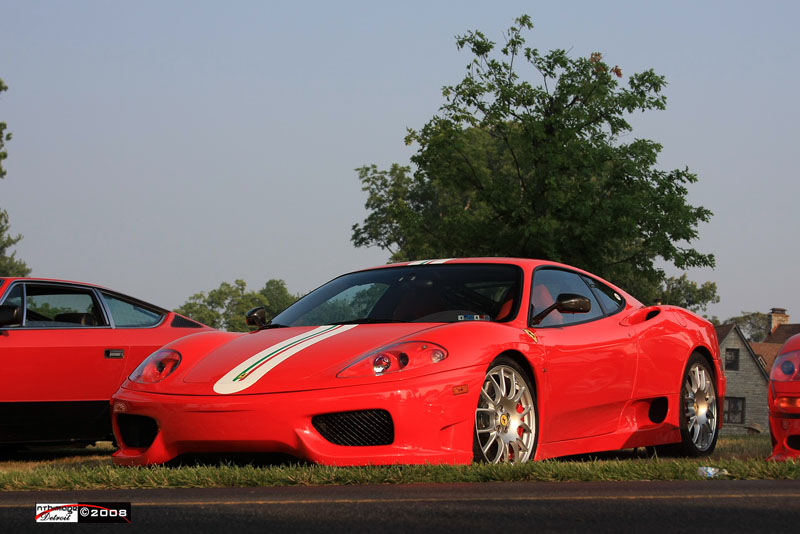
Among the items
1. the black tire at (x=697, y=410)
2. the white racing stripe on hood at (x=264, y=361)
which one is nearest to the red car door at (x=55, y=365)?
the white racing stripe on hood at (x=264, y=361)

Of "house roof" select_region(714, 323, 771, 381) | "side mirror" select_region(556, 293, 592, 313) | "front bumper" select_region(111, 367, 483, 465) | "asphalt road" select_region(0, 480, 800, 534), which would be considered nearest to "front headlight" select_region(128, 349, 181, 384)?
"front bumper" select_region(111, 367, 483, 465)

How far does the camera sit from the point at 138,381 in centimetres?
696

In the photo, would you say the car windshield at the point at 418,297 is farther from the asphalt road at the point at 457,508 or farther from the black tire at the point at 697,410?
the asphalt road at the point at 457,508

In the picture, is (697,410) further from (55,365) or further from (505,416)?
(55,365)

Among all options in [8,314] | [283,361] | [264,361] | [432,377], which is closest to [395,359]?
[432,377]

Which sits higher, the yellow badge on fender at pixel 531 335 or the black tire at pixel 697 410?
the yellow badge on fender at pixel 531 335

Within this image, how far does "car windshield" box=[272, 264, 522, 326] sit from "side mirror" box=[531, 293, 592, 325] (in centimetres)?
19

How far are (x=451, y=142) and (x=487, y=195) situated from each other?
222cm

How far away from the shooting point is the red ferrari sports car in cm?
614

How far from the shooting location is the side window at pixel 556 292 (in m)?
7.59

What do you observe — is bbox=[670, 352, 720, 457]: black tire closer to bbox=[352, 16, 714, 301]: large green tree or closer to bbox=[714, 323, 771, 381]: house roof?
bbox=[352, 16, 714, 301]: large green tree

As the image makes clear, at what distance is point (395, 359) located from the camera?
6312mm

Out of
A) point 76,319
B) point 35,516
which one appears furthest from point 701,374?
point 35,516

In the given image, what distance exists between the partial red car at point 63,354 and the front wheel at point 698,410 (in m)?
4.32
